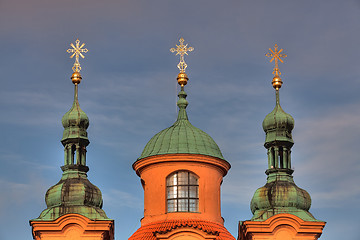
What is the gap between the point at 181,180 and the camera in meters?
57.0

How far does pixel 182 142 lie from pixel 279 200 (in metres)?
5.80

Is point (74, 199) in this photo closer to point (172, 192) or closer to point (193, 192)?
point (172, 192)

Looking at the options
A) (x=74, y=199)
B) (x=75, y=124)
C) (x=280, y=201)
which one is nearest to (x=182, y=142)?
(x=75, y=124)

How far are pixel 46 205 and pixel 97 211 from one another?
9.03 ft

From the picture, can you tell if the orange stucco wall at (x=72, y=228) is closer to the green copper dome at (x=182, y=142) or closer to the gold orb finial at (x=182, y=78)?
the green copper dome at (x=182, y=142)

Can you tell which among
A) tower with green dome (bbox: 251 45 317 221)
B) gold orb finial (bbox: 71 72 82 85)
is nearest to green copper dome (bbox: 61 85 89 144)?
gold orb finial (bbox: 71 72 82 85)

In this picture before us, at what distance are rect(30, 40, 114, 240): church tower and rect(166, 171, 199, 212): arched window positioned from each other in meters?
3.43

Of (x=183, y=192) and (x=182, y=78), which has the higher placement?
(x=182, y=78)

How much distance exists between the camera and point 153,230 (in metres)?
55.3

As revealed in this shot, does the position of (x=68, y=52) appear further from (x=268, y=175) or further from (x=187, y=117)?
(x=268, y=175)

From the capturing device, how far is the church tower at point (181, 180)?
56.1 metres

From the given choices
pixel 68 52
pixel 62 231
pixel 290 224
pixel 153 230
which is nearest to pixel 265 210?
pixel 290 224

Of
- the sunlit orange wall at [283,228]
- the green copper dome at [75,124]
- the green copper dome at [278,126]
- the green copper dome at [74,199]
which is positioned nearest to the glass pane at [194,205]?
the sunlit orange wall at [283,228]

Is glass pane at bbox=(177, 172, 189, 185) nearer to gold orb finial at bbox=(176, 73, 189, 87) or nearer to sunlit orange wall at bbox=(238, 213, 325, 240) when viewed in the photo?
sunlit orange wall at bbox=(238, 213, 325, 240)
